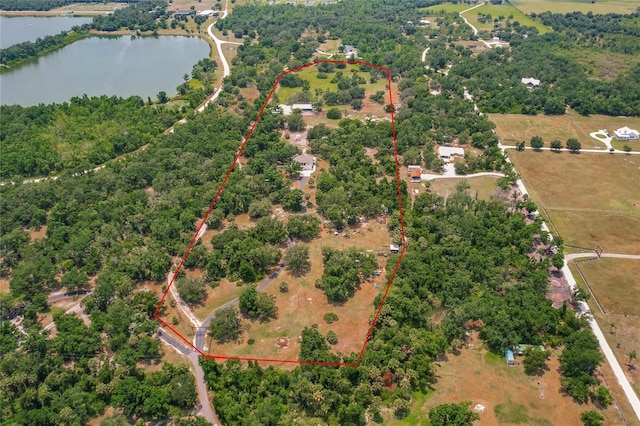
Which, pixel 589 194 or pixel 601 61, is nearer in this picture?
pixel 589 194

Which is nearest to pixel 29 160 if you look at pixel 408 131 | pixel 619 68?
pixel 408 131

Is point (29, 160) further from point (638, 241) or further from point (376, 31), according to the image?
point (376, 31)

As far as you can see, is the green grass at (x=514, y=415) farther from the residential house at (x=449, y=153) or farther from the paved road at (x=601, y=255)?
the residential house at (x=449, y=153)

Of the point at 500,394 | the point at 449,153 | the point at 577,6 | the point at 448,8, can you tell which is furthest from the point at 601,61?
the point at 500,394

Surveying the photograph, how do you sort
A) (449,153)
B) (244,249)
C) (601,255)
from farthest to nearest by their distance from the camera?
(449,153)
(601,255)
(244,249)

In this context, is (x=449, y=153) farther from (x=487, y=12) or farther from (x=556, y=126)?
(x=487, y=12)

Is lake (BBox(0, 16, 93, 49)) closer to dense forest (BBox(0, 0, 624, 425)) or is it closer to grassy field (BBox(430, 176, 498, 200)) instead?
dense forest (BBox(0, 0, 624, 425))

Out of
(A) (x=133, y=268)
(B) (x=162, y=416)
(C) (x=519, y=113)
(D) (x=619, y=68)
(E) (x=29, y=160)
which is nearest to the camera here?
(B) (x=162, y=416)
